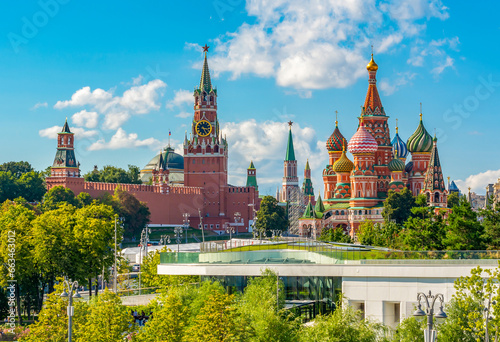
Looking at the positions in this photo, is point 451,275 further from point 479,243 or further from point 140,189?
point 140,189

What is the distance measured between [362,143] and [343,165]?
20.8 feet

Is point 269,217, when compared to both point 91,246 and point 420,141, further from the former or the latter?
point 91,246

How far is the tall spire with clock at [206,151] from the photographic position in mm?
144875

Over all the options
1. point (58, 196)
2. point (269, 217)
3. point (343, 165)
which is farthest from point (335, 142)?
point (58, 196)

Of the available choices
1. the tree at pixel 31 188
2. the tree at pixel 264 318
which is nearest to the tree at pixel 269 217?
the tree at pixel 31 188

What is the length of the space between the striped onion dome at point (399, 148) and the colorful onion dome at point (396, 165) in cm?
614

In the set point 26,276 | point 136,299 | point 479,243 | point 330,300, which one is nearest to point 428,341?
point 330,300

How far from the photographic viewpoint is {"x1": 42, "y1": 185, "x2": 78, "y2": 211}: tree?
108188mm

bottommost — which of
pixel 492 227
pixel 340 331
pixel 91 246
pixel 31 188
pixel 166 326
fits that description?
pixel 166 326

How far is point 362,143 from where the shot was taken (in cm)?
11175

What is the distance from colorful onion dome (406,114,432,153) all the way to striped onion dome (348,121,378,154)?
6252mm

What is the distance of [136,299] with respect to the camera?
44125 millimetres

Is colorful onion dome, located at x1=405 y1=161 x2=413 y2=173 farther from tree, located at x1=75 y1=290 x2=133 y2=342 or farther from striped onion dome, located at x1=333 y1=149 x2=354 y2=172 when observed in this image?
tree, located at x1=75 y1=290 x2=133 y2=342

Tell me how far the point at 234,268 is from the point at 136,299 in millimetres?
9306
